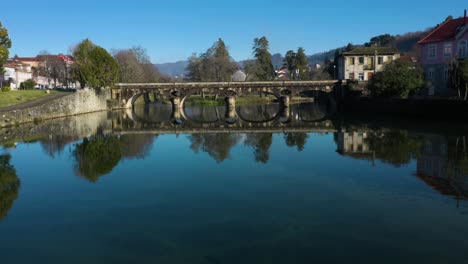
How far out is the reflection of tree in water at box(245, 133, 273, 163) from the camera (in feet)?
92.4

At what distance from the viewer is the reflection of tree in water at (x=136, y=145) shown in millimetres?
29964

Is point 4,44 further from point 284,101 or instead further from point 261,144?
point 284,101

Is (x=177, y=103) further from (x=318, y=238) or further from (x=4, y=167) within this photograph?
(x=318, y=238)

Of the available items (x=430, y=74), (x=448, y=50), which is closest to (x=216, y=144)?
(x=448, y=50)

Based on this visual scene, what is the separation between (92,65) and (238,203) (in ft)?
220

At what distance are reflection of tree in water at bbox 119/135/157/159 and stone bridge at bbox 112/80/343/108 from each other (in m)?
43.5

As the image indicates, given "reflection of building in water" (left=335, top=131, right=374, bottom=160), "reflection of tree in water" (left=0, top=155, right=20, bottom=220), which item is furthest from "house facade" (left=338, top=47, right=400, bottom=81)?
"reflection of tree in water" (left=0, top=155, right=20, bottom=220)

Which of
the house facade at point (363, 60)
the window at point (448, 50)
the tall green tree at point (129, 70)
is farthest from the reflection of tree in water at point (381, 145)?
the tall green tree at point (129, 70)

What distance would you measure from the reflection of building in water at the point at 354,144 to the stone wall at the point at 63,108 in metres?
35.5

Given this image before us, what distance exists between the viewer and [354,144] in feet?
107

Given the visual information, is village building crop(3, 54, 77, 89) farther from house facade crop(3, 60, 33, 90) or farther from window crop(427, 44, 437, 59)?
window crop(427, 44, 437, 59)

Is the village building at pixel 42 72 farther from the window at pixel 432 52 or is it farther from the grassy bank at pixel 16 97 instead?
the window at pixel 432 52

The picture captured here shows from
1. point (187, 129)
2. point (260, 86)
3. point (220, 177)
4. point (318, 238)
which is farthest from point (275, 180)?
point (260, 86)

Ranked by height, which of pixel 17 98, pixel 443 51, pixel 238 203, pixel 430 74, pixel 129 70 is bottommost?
pixel 238 203
